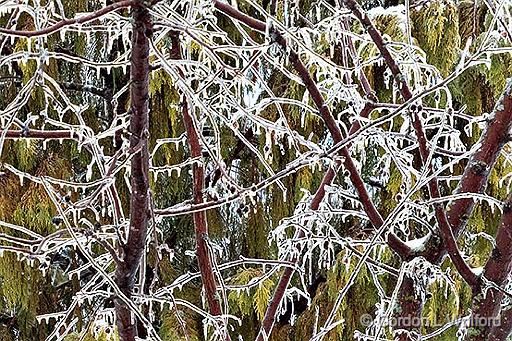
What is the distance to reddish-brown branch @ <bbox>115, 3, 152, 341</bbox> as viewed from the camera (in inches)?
18.2

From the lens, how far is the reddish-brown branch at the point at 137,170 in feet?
1.52

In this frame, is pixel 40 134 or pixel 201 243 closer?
pixel 40 134

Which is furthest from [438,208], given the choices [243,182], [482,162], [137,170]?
[243,182]

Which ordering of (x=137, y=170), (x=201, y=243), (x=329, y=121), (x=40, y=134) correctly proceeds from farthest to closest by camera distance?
(x=201, y=243) → (x=329, y=121) → (x=40, y=134) → (x=137, y=170)

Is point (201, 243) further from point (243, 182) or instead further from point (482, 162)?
point (243, 182)

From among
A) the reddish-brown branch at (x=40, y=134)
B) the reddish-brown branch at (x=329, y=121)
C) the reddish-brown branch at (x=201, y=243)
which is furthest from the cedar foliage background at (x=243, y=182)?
the reddish-brown branch at (x=40, y=134)

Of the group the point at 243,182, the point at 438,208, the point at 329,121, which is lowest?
the point at 243,182

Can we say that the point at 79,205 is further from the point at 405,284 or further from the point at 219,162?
the point at 405,284

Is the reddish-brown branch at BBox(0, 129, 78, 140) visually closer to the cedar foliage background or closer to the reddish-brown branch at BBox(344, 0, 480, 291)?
the reddish-brown branch at BBox(344, 0, 480, 291)

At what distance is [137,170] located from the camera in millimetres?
527

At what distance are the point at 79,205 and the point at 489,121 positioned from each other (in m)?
0.48

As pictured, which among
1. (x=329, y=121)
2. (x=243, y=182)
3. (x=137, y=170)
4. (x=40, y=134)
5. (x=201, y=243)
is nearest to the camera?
(x=137, y=170)

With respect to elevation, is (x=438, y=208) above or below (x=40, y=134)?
below

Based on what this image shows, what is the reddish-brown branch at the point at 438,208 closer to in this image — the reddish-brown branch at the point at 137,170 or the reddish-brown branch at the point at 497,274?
the reddish-brown branch at the point at 497,274
